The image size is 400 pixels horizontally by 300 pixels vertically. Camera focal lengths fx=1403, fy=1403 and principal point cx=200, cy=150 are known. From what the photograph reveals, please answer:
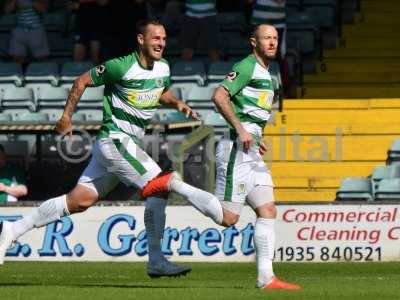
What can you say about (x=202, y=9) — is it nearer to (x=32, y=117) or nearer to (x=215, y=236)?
(x=32, y=117)

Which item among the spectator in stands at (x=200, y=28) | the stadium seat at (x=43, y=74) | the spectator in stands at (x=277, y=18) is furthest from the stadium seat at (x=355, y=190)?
the stadium seat at (x=43, y=74)

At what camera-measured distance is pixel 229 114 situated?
11.0 meters

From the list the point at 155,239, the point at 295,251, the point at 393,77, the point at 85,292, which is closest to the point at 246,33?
the point at 393,77

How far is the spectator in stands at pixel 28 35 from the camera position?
21969mm

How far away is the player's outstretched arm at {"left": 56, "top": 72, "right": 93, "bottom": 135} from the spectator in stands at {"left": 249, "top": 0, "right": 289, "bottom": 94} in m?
8.70

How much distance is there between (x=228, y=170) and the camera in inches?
443

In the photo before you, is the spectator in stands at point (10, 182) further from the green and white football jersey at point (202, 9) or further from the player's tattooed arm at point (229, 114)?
the player's tattooed arm at point (229, 114)

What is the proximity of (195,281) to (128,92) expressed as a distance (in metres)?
1.84

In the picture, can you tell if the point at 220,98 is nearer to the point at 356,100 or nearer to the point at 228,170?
the point at 228,170

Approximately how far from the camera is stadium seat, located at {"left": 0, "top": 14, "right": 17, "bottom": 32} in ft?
76.8

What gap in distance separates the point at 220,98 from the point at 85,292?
1854 millimetres

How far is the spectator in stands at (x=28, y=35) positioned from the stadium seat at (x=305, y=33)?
389 centimetres

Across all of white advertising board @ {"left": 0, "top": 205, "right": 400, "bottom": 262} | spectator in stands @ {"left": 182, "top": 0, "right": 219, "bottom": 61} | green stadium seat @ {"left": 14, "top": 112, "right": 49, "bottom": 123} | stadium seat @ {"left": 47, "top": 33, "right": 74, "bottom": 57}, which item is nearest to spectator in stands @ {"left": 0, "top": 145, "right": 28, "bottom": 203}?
white advertising board @ {"left": 0, "top": 205, "right": 400, "bottom": 262}

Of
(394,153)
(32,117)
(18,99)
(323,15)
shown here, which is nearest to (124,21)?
(18,99)
